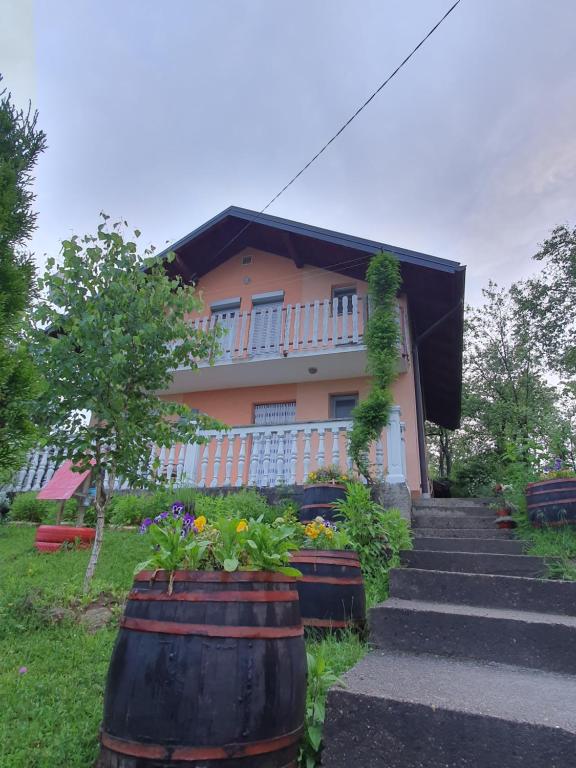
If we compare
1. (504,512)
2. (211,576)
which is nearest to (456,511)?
(504,512)

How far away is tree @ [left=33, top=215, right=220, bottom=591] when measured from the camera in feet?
12.9

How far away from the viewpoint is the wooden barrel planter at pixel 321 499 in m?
4.85

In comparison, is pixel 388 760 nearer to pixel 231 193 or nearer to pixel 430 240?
pixel 231 193

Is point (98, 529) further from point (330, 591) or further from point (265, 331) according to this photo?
point (265, 331)

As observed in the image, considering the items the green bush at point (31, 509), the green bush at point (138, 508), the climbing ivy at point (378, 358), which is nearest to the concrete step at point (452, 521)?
the climbing ivy at point (378, 358)

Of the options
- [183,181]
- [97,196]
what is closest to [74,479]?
[97,196]

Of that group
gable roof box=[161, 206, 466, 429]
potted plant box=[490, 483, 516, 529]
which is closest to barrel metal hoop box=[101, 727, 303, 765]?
potted plant box=[490, 483, 516, 529]

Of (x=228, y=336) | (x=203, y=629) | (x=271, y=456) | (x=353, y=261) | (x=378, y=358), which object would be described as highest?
(x=353, y=261)

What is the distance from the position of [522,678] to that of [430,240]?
10659 mm

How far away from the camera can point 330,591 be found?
286 cm

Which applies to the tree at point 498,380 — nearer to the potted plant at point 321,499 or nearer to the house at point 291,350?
the house at point 291,350

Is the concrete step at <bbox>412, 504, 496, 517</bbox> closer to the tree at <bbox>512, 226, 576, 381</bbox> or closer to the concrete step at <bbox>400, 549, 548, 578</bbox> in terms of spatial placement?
the concrete step at <bbox>400, 549, 548, 578</bbox>

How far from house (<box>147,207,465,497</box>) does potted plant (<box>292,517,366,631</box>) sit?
337 centimetres

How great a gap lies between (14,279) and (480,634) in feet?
11.0
